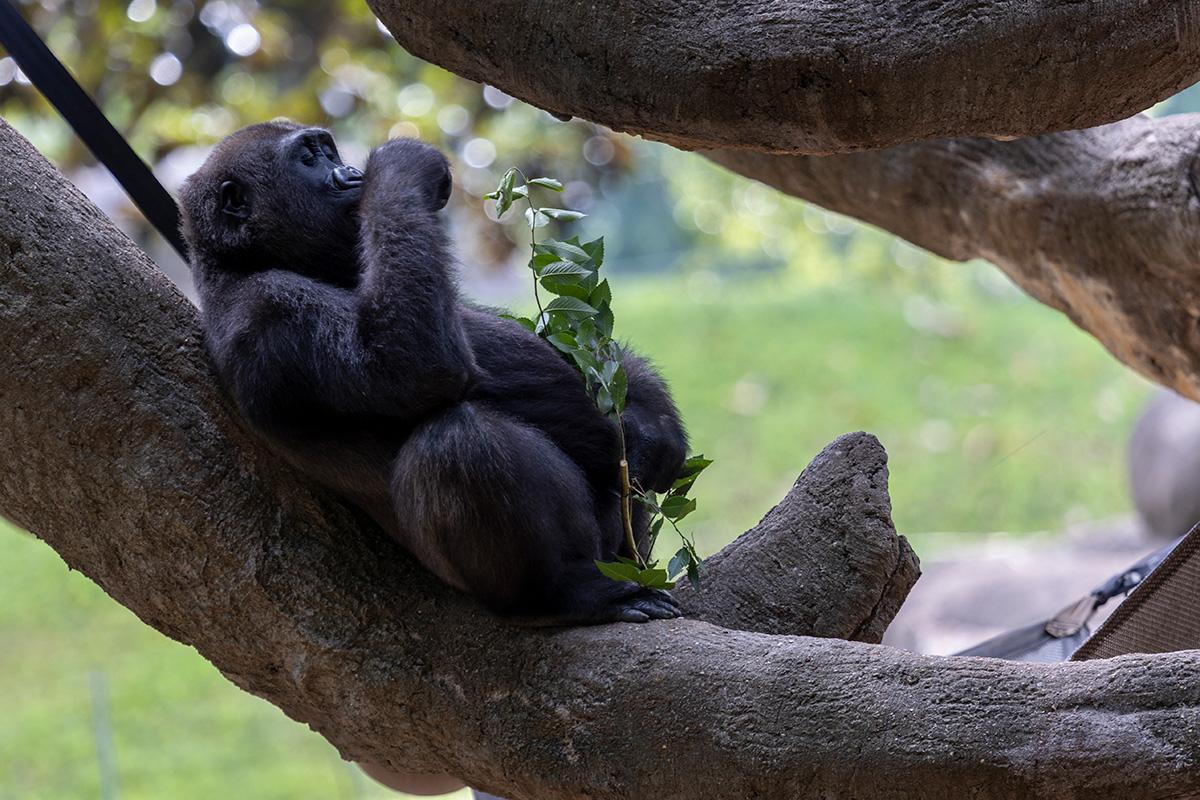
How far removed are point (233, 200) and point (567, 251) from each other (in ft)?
2.20

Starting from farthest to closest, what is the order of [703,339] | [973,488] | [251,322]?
[703,339]
[973,488]
[251,322]

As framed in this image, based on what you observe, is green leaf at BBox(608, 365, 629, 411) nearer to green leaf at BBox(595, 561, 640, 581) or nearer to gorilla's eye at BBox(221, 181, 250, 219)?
green leaf at BBox(595, 561, 640, 581)

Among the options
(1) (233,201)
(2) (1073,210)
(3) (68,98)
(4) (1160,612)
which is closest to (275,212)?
(1) (233,201)

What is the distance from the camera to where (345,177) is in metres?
2.48

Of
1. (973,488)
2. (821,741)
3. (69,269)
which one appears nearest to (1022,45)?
(821,741)

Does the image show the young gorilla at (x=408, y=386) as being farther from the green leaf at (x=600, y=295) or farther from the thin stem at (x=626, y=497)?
the green leaf at (x=600, y=295)

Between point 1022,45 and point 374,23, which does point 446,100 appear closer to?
point 374,23

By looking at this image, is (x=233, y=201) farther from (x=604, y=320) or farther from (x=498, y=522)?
(x=498, y=522)

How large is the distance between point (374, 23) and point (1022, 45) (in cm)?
441

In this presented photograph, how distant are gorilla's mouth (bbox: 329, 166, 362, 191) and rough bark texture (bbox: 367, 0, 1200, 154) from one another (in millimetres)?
590

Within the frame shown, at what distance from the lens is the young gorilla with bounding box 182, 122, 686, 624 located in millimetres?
2098

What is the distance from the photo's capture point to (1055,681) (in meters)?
1.71

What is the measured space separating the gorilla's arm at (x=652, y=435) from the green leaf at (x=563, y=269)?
351 mm

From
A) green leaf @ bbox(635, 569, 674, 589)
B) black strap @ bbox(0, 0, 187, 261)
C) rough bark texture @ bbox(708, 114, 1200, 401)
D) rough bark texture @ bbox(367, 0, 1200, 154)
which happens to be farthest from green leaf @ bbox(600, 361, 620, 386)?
rough bark texture @ bbox(708, 114, 1200, 401)
